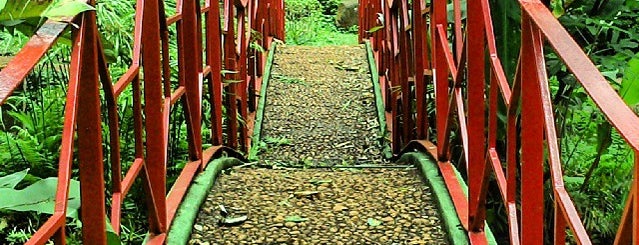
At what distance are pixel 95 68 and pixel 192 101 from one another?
1.44 metres

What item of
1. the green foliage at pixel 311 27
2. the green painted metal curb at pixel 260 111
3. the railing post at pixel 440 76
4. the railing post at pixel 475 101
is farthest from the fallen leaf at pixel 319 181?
the green foliage at pixel 311 27

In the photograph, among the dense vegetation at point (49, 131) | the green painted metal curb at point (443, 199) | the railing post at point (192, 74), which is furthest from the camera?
the railing post at point (192, 74)

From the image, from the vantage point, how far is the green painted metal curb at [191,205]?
2.55m

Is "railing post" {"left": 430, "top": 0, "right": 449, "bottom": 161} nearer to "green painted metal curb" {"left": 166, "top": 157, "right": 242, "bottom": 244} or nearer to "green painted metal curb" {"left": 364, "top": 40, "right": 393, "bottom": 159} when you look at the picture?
"green painted metal curb" {"left": 166, "top": 157, "right": 242, "bottom": 244}

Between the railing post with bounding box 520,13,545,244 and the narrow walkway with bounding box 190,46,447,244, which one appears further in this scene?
the narrow walkway with bounding box 190,46,447,244

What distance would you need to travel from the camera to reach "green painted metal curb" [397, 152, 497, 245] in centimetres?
253

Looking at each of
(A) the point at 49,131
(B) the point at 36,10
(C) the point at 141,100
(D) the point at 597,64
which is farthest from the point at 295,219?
(B) the point at 36,10

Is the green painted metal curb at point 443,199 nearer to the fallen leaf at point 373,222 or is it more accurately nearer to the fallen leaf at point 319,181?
the fallen leaf at point 373,222

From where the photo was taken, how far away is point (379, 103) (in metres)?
5.91

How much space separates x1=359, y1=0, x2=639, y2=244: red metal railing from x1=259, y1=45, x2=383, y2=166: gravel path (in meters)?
0.78

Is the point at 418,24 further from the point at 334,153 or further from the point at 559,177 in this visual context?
the point at 559,177

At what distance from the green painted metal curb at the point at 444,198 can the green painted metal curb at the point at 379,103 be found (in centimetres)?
129

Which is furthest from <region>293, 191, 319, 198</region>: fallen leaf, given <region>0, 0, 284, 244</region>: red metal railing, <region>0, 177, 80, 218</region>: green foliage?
<region>0, 177, 80, 218</region>: green foliage

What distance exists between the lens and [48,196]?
144 centimetres
